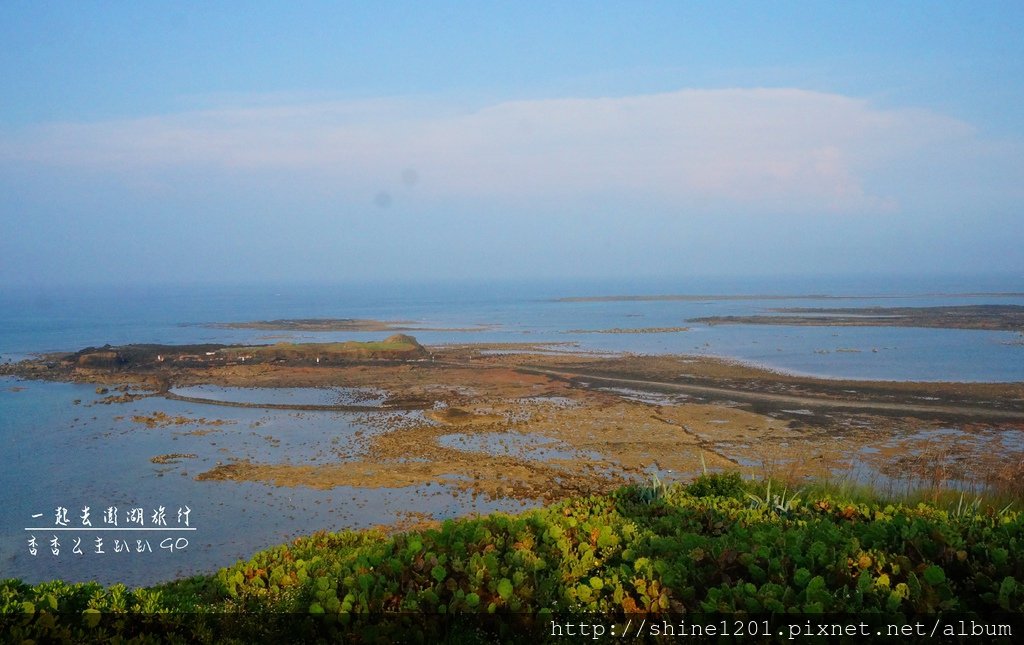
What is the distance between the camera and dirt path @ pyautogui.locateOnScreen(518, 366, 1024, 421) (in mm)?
21469

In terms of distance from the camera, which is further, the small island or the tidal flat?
the small island

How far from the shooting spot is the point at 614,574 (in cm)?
485

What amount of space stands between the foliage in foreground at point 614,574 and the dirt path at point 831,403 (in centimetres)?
1813

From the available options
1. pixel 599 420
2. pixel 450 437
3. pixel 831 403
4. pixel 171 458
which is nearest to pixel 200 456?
pixel 171 458

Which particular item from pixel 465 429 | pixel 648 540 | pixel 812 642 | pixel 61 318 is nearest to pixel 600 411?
pixel 465 429

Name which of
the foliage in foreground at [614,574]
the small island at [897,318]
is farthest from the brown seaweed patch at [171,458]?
the small island at [897,318]

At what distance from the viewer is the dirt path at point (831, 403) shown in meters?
21.5

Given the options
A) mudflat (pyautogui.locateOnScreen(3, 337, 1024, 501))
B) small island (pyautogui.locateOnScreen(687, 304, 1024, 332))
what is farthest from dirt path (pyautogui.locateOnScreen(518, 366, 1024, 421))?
small island (pyautogui.locateOnScreen(687, 304, 1024, 332))

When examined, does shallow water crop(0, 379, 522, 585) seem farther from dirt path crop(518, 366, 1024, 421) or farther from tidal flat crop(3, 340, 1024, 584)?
dirt path crop(518, 366, 1024, 421)

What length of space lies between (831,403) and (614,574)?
21.0 meters

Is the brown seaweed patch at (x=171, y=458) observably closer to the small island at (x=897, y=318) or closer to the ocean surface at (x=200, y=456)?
the ocean surface at (x=200, y=456)

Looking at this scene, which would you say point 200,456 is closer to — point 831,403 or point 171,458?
point 171,458

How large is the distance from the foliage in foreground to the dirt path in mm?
18131

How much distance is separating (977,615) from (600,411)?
60.8ft
